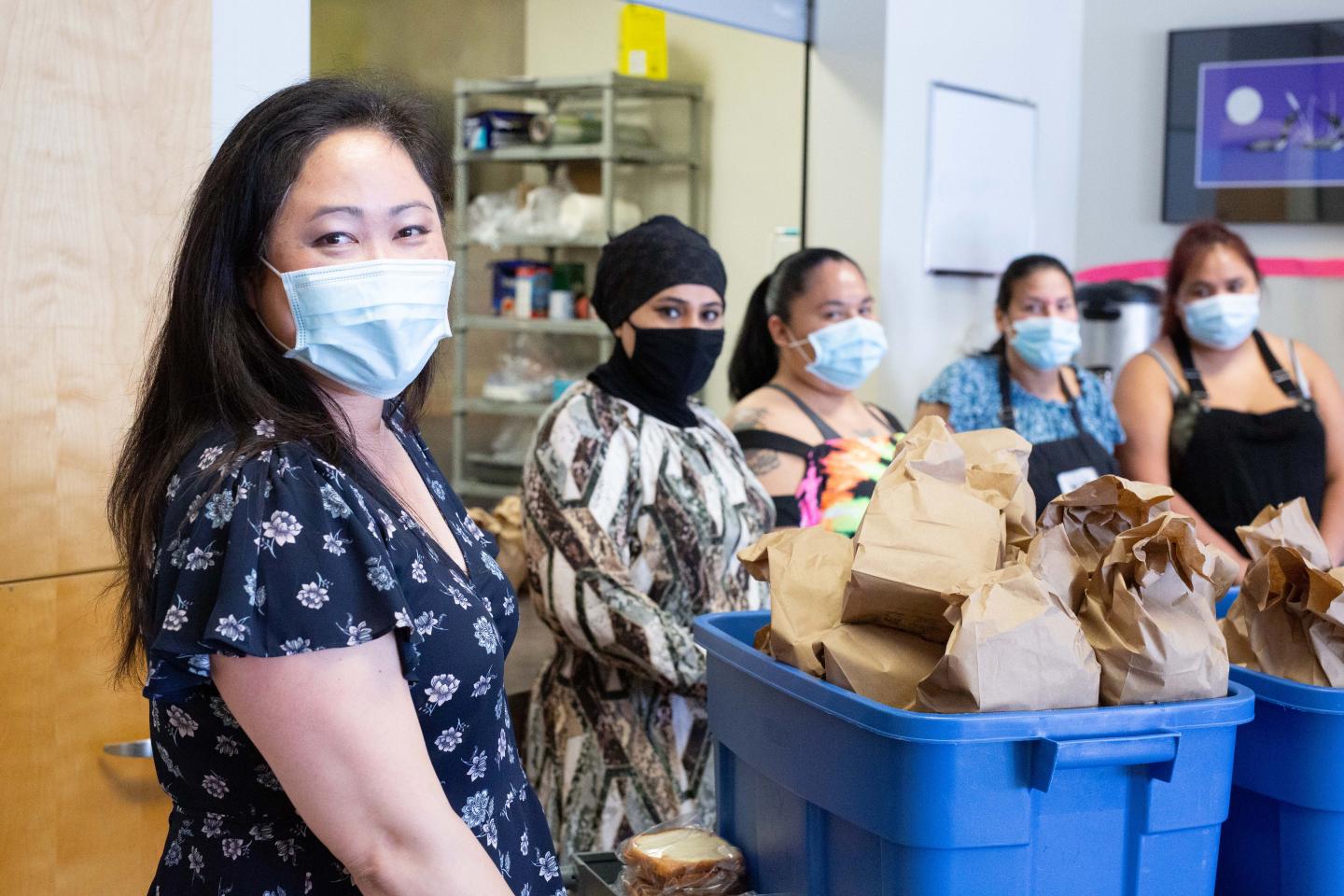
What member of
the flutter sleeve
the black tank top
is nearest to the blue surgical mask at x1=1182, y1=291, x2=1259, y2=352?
the black tank top

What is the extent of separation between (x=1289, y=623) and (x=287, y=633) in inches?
39.6

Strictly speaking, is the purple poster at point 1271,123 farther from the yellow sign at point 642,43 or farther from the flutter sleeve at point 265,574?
the flutter sleeve at point 265,574

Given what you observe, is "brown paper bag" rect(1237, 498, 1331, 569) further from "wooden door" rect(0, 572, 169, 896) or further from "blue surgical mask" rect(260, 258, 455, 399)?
"wooden door" rect(0, 572, 169, 896)

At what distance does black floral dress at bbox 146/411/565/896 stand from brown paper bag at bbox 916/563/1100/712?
425mm

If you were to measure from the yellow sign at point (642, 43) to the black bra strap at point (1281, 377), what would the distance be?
7.03 ft

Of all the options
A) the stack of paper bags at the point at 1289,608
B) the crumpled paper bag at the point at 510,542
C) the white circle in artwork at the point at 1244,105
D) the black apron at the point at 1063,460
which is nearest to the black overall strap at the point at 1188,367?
the black apron at the point at 1063,460

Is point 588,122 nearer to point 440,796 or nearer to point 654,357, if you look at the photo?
point 654,357

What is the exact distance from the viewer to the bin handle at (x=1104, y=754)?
1.15 meters

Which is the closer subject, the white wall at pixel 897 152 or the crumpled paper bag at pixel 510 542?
the crumpled paper bag at pixel 510 542

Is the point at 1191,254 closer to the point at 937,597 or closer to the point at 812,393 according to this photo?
the point at 812,393

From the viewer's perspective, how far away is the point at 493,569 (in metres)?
1.36

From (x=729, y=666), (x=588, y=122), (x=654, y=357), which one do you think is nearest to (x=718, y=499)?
(x=654, y=357)

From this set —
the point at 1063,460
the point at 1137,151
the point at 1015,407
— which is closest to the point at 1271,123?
the point at 1137,151

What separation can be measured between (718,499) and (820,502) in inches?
16.0
